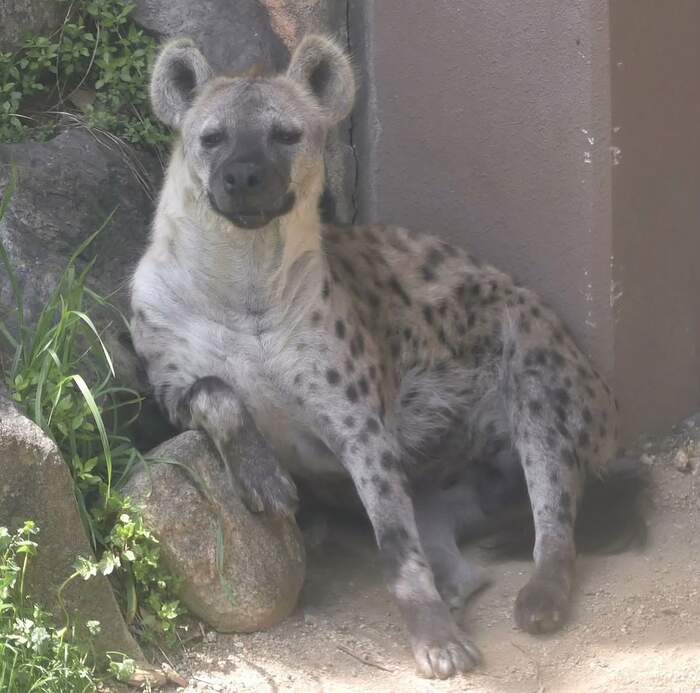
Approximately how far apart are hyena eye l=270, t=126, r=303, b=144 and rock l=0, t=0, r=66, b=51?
49.8 inches

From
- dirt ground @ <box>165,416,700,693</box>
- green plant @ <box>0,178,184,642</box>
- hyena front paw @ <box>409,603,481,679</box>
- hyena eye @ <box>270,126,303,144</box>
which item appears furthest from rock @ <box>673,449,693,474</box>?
green plant @ <box>0,178,184,642</box>

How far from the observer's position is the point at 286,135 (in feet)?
11.4

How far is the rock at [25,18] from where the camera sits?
14.0ft

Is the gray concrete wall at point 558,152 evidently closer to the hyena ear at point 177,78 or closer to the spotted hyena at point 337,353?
the spotted hyena at point 337,353

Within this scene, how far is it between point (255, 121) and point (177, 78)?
0.97 ft

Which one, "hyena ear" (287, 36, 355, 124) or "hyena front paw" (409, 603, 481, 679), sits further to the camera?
"hyena ear" (287, 36, 355, 124)

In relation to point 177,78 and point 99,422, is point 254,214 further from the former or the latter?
point 99,422

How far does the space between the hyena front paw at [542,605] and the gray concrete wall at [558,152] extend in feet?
2.52

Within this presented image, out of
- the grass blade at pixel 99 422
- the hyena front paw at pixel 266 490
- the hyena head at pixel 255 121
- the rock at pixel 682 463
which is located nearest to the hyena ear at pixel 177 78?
the hyena head at pixel 255 121

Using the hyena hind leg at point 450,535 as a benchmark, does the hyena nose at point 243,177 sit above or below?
above

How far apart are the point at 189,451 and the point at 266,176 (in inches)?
27.1

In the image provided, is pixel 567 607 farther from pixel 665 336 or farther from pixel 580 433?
pixel 665 336

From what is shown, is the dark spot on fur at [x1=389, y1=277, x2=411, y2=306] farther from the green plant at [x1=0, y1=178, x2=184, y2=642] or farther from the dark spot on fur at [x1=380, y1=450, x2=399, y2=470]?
the green plant at [x1=0, y1=178, x2=184, y2=642]

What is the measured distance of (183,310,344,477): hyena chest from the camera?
11.6 feet
